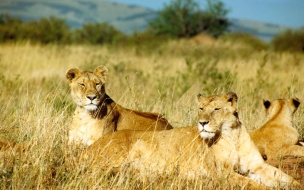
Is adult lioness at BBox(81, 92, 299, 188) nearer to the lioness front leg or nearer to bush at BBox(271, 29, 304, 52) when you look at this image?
the lioness front leg

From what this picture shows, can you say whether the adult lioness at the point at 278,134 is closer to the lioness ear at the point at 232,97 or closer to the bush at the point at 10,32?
the lioness ear at the point at 232,97

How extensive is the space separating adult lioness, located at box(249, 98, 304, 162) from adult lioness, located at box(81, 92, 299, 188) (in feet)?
3.17

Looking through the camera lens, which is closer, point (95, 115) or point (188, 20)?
point (95, 115)

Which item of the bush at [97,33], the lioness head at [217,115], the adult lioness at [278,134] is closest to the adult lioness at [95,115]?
the lioness head at [217,115]

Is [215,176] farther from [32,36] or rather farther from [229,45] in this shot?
[32,36]

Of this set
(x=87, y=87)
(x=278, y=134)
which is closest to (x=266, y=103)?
(x=278, y=134)

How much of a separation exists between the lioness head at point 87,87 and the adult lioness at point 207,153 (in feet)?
2.47

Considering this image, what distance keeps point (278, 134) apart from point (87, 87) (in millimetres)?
2241

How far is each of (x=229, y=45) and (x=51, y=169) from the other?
692 inches

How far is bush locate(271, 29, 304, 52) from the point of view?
21.3 meters

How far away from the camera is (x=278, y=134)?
6160mm

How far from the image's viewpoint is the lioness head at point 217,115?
483cm

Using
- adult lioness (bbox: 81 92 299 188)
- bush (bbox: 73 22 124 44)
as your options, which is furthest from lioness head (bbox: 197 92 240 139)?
bush (bbox: 73 22 124 44)

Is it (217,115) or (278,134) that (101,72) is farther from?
(278,134)
